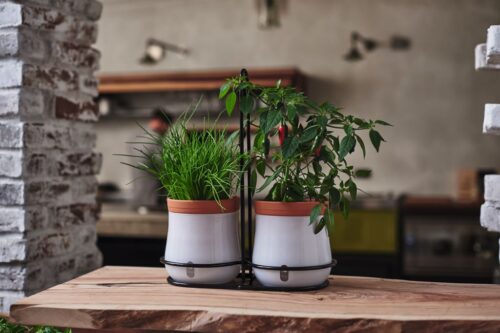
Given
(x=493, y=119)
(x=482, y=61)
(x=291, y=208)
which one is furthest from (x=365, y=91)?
(x=291, y=208)

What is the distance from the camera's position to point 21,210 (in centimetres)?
143

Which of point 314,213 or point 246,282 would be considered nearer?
point 314,213

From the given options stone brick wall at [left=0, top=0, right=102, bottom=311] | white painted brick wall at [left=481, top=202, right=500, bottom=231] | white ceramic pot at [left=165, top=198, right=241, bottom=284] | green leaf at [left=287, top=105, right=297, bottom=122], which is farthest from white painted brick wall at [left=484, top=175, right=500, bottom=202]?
stone brick wall at [left=0, top=0, right=102, bottom=311]

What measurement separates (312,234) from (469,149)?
438 cm

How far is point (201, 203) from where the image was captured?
1205 millimetres

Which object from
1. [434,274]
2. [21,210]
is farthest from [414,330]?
[434,274]

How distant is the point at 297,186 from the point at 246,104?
7.9 inches

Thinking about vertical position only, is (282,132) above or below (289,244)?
above

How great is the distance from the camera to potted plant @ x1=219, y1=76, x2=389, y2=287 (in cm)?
117

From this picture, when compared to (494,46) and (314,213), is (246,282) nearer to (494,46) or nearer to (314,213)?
(314,213)

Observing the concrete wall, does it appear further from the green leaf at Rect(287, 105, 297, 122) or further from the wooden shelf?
the green leaf at Rect(287, 105, 297, 122)

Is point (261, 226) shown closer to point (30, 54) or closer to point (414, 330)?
point (414, 330)

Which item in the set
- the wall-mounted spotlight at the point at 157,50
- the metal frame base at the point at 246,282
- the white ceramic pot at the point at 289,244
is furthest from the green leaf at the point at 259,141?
the wall-mounted spotlight at the point at 157,50

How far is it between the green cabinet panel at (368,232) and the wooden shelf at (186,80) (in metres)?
1.27
